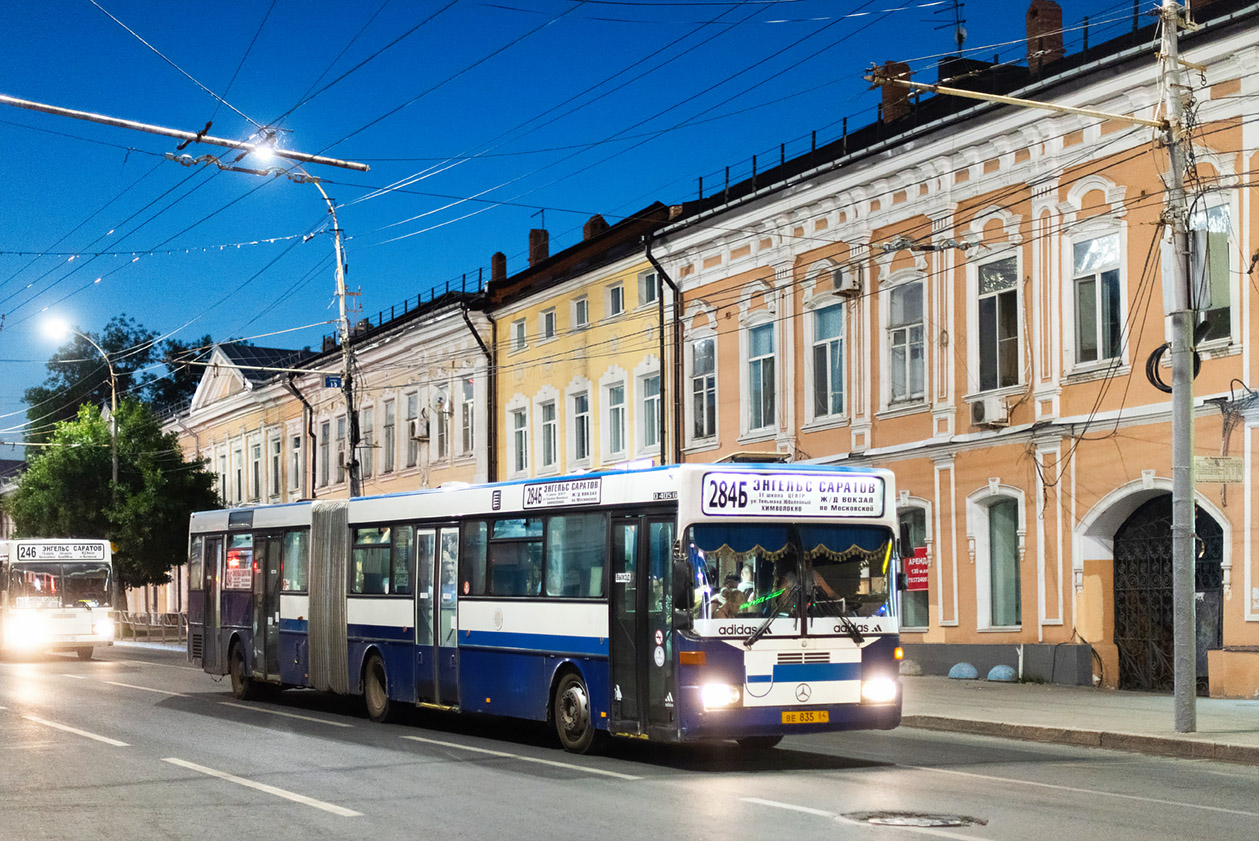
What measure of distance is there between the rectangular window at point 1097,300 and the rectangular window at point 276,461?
40549 mm

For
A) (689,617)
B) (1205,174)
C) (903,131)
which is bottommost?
(689,617)

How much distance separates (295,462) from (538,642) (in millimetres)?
43169

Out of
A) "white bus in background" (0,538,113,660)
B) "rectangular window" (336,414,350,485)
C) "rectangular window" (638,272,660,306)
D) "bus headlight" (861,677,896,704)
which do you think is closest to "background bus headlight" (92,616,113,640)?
"white bus in background" (0,538,113,660)

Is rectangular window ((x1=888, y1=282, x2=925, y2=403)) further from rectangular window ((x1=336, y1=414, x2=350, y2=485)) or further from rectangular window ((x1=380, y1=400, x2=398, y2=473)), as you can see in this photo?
rectangular window ((x1=336, y1=414, x2=350, y2=485))

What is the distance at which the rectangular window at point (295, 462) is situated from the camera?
5781 cm

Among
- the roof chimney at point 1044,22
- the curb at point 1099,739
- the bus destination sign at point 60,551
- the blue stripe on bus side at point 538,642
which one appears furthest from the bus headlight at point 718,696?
the bus destination sign at point 60,551

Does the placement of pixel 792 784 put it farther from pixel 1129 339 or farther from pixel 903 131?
pixel 903 131

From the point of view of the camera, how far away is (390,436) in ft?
165

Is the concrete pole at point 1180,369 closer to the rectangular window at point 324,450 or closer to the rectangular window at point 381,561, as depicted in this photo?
the rectangular window at point 381,561

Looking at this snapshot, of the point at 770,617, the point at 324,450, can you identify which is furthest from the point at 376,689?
the point at 324,450

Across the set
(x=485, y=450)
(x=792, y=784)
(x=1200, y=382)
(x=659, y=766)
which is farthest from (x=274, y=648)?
(x=485, y=450)

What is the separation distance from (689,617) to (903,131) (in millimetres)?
15841

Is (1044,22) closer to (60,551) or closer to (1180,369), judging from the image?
(1180,369)

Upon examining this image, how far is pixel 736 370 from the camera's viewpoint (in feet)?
109
